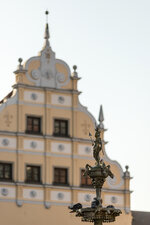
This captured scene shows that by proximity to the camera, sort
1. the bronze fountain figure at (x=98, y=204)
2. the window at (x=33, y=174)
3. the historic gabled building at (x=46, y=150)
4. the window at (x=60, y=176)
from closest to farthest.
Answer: the bronze fountain figure at (x=98, y=204) → the historic gabled building at (x=46, y=150) → the window at (x=33, y=174) → the window at (x=60, y=176)

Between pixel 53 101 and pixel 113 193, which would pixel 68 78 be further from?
pixel 113 193

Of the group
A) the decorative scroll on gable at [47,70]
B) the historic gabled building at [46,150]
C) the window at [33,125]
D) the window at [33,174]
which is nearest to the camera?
the historic gabled building at [46,150]

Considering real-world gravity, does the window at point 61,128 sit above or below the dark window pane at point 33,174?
above

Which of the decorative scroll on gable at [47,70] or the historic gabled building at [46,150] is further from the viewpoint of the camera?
the decorative scroll on gable at [47,70]

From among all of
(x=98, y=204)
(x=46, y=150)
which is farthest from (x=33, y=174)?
(x=98, y=204)

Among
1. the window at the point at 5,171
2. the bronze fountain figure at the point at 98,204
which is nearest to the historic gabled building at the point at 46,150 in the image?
the window at the point at 5,171

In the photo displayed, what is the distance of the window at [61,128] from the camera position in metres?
44.2

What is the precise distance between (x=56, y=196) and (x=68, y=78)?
19.6 ft

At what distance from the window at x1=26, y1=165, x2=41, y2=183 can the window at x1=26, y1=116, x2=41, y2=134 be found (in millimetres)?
1731

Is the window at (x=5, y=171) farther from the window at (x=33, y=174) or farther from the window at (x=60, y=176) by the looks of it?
the window at (x=60, y=176)

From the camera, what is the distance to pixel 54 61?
147 feet

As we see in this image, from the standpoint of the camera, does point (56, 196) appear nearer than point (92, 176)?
No

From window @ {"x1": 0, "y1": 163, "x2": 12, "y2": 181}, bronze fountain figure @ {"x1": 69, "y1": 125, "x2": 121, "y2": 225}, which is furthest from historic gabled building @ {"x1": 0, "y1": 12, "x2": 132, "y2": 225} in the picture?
bronze fountain figure @ {"x1": 69, "y1": 125, "x2": 121, "y2": 225}

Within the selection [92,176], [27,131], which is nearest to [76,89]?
[27,131]
